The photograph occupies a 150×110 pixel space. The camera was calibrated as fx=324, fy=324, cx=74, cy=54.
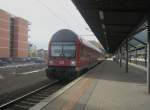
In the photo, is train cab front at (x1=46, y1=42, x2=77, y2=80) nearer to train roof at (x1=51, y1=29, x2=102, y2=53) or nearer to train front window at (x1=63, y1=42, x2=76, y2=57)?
train front window at (x1=63, y1=42, x2=76, y2=57)

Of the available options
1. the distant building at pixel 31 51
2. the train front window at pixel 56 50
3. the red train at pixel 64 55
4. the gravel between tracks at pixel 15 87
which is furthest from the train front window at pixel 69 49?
the distant building at pixel 31 51

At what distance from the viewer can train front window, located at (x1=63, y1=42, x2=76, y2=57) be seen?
67.3 ft

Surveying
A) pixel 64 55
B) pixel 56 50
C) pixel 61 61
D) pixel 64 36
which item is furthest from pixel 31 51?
pixel 61 61

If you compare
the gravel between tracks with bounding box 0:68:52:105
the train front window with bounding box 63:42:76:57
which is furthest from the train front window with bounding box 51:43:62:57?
the gravel between tracks with bounding box 0:68:52:105

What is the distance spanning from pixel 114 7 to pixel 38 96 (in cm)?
519

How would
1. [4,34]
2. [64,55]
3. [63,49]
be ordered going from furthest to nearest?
[4,34] → [63,49] → [64,55]

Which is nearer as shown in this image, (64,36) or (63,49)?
(63,49)

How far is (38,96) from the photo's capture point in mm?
14367

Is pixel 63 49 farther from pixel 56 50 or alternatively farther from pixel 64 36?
pixel 64 36

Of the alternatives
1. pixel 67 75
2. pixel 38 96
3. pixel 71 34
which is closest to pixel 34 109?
pixel 38 96

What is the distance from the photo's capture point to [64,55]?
20.5m

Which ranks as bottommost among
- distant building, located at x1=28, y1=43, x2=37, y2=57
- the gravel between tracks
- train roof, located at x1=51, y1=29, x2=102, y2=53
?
the gravel between tracks

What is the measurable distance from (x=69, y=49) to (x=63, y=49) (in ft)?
1.25

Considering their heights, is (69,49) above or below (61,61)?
above
